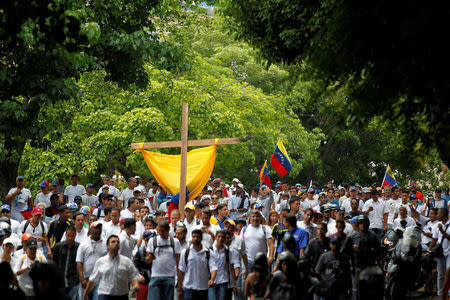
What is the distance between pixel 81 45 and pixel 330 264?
6090 mm

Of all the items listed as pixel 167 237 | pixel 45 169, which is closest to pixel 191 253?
pixel 167 237

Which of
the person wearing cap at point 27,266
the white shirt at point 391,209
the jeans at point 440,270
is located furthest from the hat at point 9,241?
the white shirt at point 391,209

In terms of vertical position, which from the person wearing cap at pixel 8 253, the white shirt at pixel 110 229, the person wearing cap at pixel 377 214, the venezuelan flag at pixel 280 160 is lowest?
the person wearing cap at pixel 8 253

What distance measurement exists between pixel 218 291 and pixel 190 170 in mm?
6177

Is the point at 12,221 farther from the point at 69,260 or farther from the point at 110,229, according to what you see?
the point at 69,260

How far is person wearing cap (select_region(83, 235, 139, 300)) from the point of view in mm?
9219

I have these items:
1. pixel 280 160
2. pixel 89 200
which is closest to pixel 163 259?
pixel 89 200

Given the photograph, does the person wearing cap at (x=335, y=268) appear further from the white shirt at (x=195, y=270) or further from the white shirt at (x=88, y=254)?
the white shirt at (x=88, y=254)

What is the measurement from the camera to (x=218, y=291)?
1033 cm

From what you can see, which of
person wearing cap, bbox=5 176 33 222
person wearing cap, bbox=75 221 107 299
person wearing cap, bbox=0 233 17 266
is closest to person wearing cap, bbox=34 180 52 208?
person wearing cap, bbox=5 176 33 222

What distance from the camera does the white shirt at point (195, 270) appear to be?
32.9 ft

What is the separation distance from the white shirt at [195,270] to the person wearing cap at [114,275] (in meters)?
0.99

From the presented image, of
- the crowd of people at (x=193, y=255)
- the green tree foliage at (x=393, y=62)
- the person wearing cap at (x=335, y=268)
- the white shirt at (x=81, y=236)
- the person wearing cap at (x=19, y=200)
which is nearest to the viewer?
the green tree foliage at (x=393, y=62)

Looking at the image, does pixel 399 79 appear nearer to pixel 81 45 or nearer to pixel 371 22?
pixel 371 22
